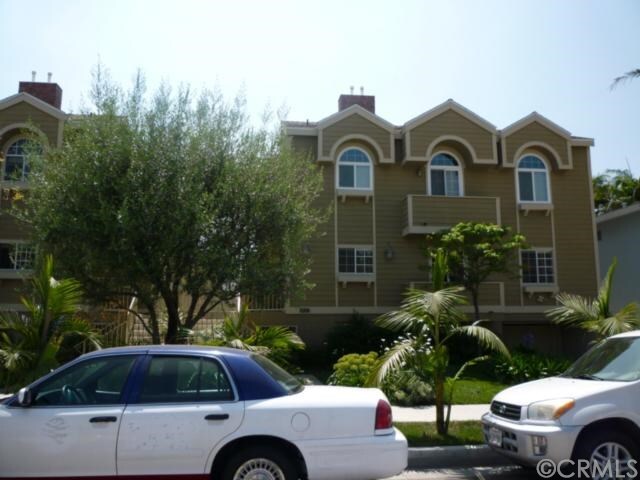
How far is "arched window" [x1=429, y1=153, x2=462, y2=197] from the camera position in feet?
62.4

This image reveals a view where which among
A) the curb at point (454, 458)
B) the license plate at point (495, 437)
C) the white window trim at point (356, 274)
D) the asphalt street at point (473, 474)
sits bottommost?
the asphalt street at point (473, 474)

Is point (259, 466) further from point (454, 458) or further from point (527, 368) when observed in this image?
point (527, 368)

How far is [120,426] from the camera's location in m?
4.82

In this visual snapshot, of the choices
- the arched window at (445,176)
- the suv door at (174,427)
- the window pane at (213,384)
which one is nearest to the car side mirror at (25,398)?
the suv door at (174,427)

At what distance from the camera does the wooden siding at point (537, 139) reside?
19312 mm

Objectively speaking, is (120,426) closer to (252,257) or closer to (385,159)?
(252,257)

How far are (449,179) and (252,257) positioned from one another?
34.2ft

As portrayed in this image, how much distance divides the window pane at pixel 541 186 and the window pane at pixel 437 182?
3.50m

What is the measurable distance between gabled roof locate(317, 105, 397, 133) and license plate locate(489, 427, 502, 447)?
43.4 feet

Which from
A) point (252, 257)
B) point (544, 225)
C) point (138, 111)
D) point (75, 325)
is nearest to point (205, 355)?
point (75, 325)

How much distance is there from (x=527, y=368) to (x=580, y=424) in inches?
313

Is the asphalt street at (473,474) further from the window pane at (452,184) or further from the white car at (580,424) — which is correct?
the window pane at (452,184)

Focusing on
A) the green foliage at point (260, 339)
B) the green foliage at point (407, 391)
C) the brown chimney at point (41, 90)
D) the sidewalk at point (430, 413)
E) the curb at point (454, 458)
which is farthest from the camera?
the brown chimney at point (41, 90)

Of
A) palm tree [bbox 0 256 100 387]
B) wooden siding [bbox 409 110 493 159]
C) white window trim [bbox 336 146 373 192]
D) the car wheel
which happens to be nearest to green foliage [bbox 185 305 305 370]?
palm tree [bbox 0 256 100 387]
